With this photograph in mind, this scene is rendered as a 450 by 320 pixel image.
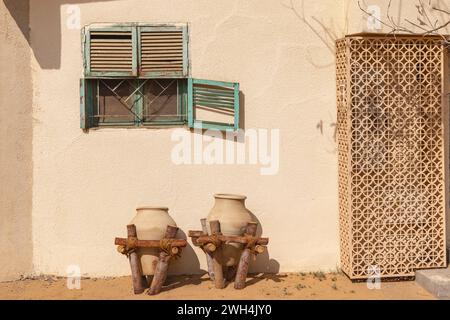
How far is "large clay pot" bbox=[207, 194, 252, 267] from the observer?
580 cm

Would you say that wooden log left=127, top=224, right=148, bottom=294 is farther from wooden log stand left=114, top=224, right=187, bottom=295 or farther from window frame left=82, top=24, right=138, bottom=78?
window frame left=82, top=24, right=138, bottom=78

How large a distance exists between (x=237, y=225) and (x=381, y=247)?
1.50 m

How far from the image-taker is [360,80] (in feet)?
19.2

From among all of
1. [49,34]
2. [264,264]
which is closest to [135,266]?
[264,264]

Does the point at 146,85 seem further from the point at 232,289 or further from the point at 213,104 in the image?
the point at 232,289

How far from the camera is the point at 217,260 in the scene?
226 inches

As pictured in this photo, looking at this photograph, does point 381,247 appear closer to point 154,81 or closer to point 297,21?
point 297,21

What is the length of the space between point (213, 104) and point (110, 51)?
3.96 feet

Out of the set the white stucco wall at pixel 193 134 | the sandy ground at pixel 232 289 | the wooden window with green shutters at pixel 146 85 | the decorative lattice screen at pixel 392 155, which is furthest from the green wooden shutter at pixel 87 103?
the decorative lattice screen at pixel 392 155

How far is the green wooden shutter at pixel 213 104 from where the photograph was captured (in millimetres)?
6121

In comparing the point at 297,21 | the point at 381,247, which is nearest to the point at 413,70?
the point at 297,21

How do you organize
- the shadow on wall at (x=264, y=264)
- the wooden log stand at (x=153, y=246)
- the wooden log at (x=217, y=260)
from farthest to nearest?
the shadow on wall at (x=264, y=264) → the wooden log at (x=217, y=260) → the wooden log stand at (x=153, y=246)

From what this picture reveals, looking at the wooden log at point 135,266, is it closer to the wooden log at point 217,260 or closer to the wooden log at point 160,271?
the wooden log at point 160,271

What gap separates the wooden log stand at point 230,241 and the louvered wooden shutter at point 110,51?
1864 mm
